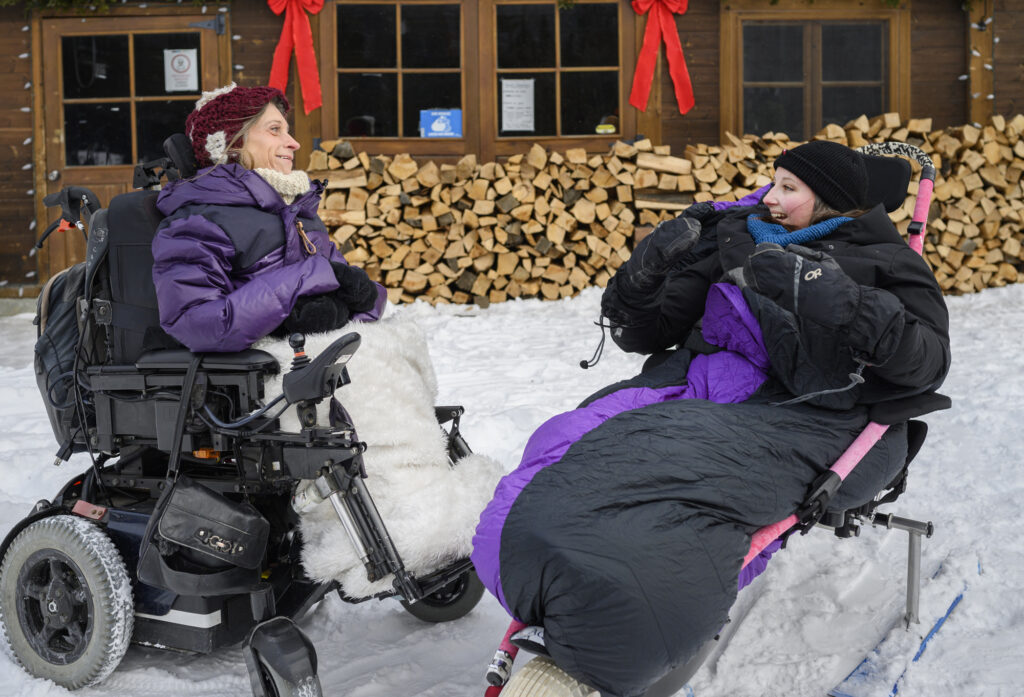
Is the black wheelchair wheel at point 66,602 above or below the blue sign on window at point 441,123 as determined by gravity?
below

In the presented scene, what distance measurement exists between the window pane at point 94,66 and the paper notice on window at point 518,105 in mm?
3083

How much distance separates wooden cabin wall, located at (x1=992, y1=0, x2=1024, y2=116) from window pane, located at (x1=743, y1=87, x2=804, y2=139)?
1644mm

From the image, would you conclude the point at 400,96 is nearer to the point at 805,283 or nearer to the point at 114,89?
the point at 114,89

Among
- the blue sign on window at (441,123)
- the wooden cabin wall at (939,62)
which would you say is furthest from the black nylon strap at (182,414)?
the wooden cabin wall at (939,62)

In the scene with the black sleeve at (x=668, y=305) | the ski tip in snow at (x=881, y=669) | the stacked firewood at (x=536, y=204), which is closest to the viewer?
the ski tip in snow at (x=881, y=669)

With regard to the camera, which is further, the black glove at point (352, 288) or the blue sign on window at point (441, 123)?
the blue sign on window at point (441, 123)

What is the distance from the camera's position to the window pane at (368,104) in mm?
7555

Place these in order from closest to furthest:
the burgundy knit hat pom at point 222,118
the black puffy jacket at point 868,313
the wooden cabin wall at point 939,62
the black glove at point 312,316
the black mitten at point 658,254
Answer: the black puffy jacket at point 868,313
the black mitten at point 658,254
the black glove at point 312,316
the burgundy knit hat pom at point 222,118
the wooden cabin wall at point 939,62

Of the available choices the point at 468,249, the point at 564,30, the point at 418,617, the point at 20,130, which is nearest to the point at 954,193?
the point at 564,30

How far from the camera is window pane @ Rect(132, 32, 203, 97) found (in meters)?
7.56

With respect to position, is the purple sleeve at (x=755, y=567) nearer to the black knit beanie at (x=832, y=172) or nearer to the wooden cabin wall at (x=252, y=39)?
the black knit beanie at (x=832, y=172)

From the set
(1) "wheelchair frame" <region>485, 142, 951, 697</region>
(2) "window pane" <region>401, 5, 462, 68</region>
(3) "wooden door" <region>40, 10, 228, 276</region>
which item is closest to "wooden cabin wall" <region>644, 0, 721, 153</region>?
(2) "window pane" <region>401, 5, 462, 68</region>

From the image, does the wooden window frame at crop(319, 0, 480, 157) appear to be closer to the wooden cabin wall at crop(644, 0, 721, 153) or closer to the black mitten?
the wooden cabin wall at crop(644, 0, 721, 153)

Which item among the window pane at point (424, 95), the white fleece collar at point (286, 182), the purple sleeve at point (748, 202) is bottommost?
the purple sleeve at point (748, 202)
